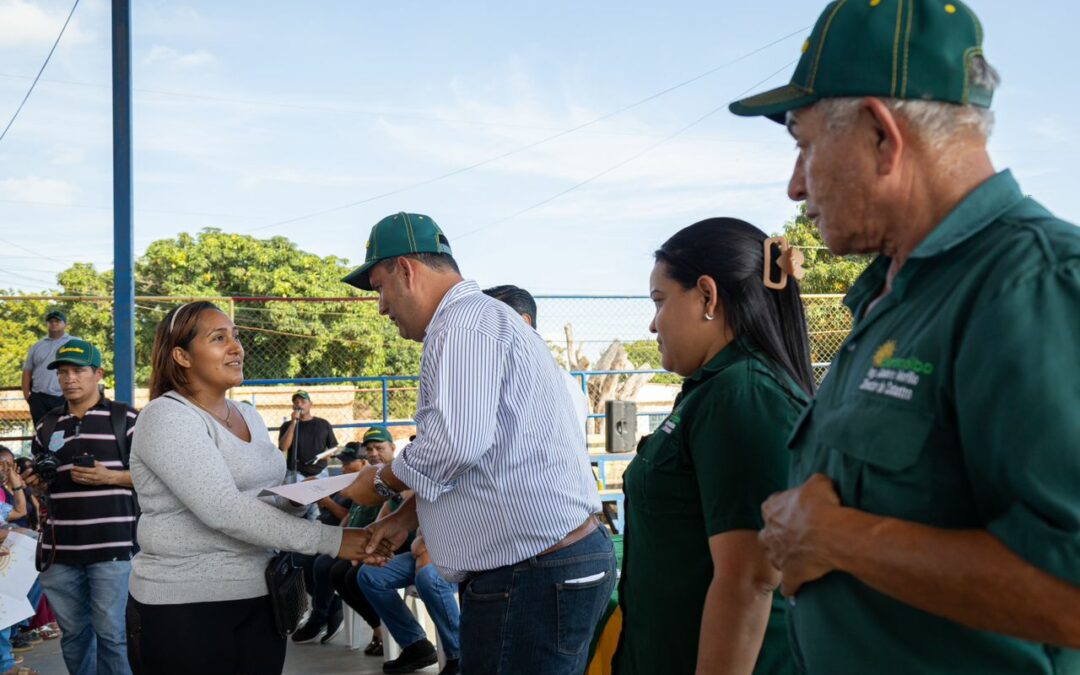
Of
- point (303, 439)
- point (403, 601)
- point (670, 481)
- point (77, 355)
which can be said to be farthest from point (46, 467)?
point (303, 439)

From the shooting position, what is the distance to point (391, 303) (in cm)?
295

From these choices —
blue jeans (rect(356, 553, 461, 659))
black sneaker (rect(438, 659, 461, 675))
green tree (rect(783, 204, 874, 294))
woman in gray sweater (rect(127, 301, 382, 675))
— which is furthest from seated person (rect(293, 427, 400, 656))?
green tree (rect(783, 204, 874, 294))

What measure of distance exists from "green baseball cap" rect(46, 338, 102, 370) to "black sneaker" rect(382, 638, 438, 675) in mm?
2713

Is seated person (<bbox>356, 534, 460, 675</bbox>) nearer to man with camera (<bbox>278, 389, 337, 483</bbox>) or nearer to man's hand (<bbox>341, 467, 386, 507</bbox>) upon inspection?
man's hand (<bbox>341, 467, 386, 507</bbox>)

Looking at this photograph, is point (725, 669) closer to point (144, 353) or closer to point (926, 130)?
point (926, 130)

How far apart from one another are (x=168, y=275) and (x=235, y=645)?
29.1 m

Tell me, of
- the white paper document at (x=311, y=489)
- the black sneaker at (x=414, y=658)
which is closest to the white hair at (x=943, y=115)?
the white paper document at (x=311, y=489)

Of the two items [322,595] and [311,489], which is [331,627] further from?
[311,489]

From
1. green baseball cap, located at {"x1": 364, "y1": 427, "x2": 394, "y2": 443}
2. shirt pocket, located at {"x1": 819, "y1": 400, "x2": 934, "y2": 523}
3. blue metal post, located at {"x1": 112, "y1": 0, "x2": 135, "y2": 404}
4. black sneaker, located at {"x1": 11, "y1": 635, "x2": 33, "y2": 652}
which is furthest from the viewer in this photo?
green baseball cap, located at {"x1": 364, "y1": 427, "x2": 394, "y2": 443}

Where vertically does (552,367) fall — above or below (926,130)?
below

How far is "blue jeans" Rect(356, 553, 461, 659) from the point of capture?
Result: 620 cm

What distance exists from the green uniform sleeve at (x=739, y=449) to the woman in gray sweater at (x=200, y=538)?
160 cm

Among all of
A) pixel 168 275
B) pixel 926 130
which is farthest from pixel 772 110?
pixel 168 275

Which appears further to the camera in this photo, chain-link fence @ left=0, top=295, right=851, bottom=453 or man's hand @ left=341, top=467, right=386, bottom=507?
chain-link fence @ left=0, top=295, right=851, bottom=453
